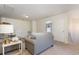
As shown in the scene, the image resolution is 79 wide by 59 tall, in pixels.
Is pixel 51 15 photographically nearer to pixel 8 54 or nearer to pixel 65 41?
pixel 65 41

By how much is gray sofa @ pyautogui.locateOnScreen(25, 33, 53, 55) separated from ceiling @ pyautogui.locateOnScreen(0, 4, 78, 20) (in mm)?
369

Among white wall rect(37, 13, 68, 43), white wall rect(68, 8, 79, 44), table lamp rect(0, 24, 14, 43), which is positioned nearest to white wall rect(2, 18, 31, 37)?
table lamp rect(0, 24, 14, 43)

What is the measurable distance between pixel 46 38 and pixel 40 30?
211 millimetres

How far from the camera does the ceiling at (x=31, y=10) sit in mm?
1446

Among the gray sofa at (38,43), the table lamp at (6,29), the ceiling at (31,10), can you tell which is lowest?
the gray sofa at (38,43)

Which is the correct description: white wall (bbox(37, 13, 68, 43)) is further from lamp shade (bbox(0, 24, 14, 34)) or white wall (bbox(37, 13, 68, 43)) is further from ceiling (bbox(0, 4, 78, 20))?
lamp shade (bbox(0, 24, 14, 34))

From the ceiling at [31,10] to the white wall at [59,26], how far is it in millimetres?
95

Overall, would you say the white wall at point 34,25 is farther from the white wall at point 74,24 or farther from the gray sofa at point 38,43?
the white wall at point 74,24

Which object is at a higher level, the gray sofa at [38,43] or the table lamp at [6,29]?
the table lamp at [6,29]

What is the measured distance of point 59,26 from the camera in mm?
1623

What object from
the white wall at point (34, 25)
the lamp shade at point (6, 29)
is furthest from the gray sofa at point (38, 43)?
the lamp shade at point (6, 29)

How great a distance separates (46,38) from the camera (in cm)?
171

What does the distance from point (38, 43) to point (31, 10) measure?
0.59m

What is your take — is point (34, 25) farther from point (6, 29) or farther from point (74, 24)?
point (74, 24)
